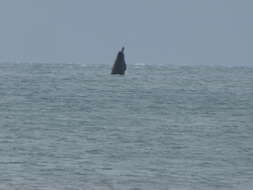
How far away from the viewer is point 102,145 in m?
29.4

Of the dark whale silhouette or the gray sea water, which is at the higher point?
the gray sea water

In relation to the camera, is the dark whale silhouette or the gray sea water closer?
the gray sea water

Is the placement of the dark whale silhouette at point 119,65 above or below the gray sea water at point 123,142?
below

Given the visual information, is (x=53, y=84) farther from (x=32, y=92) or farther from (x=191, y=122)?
(x=191, y=122)

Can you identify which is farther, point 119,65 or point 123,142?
point 119,65

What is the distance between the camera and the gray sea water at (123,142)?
2361 centimetres

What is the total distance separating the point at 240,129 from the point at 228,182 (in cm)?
1131

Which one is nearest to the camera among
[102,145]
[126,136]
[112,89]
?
[102,145]

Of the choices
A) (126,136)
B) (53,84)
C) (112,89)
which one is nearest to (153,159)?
(126,136)

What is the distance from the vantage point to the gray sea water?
23609 mm

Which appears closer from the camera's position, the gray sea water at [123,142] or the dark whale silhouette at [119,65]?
the gray sea water at [123,142]

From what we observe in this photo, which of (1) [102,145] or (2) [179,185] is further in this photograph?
(1) [102,145]

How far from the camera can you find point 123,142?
30359 mm

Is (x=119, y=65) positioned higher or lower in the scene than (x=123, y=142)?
lower
